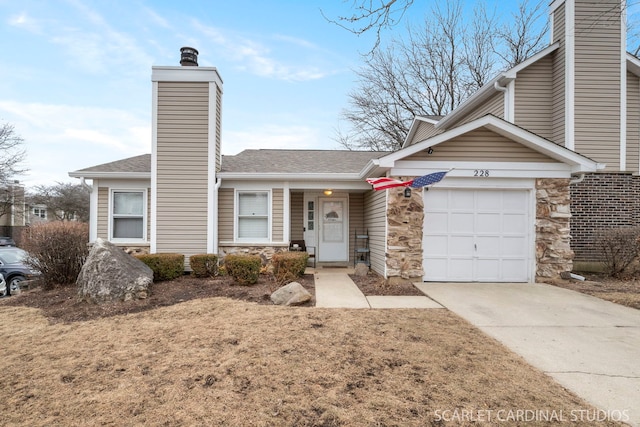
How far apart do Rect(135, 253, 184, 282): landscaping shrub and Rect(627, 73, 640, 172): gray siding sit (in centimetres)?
1236

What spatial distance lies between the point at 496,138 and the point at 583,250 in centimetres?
443

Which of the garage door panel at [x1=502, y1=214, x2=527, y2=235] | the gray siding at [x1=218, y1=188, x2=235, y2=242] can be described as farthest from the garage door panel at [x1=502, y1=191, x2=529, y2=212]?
the gray siding at [x1=218, y1=188, x2=235, y2=242]

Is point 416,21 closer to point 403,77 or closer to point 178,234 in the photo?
point 403,77

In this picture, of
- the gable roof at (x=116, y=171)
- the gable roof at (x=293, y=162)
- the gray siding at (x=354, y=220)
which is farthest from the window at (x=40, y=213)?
the gray siding at (x=354, y=220)

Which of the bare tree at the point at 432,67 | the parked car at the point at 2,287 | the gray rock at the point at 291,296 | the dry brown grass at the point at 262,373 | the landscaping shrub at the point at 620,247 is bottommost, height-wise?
the parked car at the point at 2,287

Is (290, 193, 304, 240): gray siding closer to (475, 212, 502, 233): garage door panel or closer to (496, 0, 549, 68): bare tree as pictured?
(475, 212, 502, 233): garage door panel

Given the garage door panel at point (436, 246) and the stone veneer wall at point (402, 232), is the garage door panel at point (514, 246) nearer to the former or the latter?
the garage door panel at point (436, 246)

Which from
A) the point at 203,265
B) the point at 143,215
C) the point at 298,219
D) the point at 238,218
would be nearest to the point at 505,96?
the point at 298,219

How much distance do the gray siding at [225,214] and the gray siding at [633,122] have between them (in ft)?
36.7

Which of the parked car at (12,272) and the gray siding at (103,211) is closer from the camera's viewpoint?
the parked car at (12,272)

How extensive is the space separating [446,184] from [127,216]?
27.6ft

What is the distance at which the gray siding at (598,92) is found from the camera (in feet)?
30.0

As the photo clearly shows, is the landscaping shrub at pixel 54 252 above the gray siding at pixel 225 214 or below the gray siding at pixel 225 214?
below

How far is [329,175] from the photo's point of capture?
9.04 m
